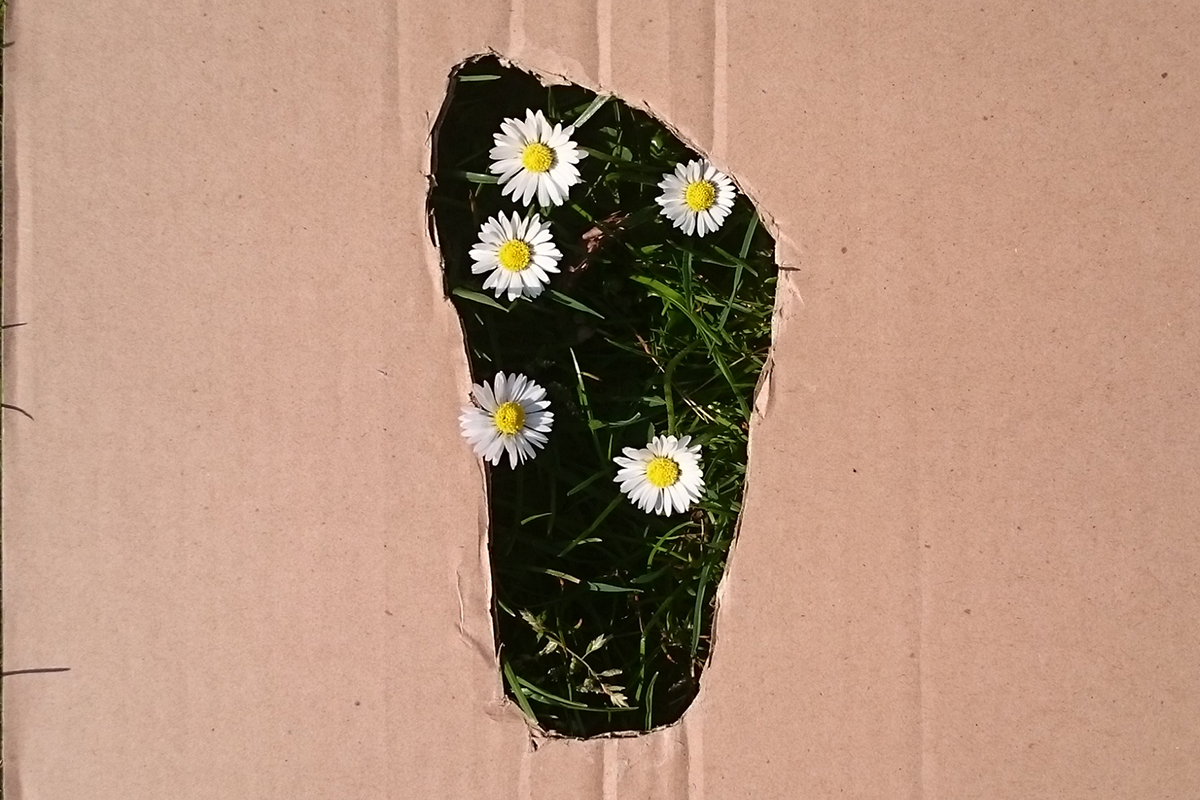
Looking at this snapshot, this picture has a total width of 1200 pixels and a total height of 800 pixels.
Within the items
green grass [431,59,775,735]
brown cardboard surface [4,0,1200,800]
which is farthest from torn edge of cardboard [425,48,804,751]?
green grass [431,59,775,735]

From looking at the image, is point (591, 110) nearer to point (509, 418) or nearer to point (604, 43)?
point (604, 43)

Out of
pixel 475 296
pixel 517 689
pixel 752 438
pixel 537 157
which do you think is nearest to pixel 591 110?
pixel 537 157

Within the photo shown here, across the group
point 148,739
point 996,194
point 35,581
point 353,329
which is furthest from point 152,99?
point 996,194

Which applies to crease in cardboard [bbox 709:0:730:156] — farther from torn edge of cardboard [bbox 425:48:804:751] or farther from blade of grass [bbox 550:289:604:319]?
blade of grass [bbox 550:289:604:319]

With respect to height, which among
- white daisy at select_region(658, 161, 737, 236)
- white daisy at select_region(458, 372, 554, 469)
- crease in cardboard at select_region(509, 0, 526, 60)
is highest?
crease in cardboard at select_region(509, 0, 526, 60)

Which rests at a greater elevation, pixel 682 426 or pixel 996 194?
pixel 996 194

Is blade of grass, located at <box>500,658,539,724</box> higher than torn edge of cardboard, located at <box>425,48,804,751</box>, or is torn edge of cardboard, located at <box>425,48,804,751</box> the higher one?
torn edge of cardboard, located at <box>425,48,804,751</box>

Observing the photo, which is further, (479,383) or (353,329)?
(479,383)

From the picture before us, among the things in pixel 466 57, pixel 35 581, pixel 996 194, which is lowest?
pixel 35 581

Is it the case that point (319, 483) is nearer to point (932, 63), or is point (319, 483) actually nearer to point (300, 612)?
point (300, 612)
